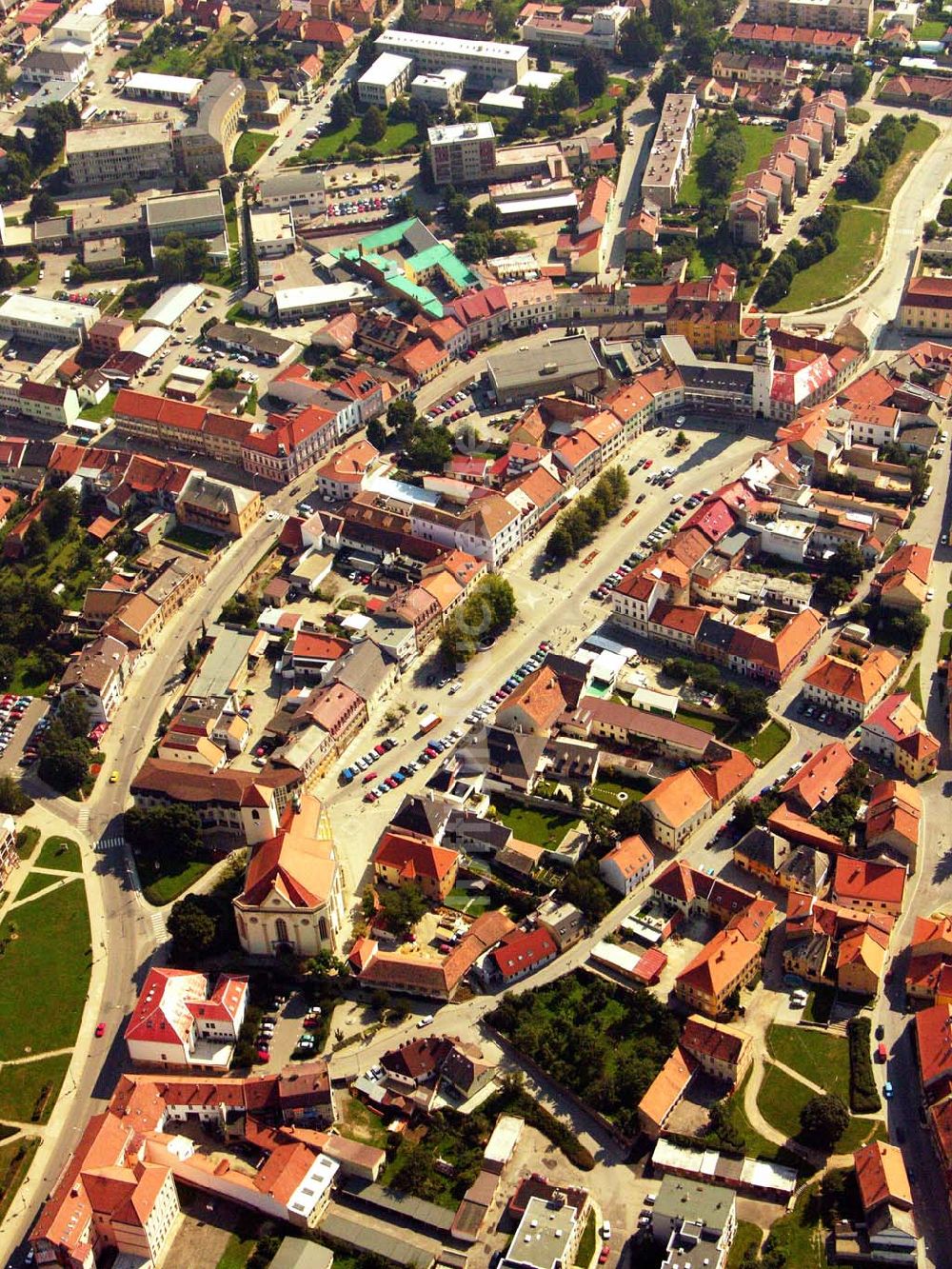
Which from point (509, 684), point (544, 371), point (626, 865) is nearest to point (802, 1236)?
point (626, 865)

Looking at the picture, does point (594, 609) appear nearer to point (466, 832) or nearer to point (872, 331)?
point (466, 832)

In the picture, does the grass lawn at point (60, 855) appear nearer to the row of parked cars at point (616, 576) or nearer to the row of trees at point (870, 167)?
the row of parked cars at point (616, 576)

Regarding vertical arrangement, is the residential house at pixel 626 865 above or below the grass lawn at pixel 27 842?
above

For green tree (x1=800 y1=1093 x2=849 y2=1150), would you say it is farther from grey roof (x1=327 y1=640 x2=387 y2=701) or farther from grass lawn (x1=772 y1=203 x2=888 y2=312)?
grass lawn (x1=772 y1=203 x2=888 y2=312)

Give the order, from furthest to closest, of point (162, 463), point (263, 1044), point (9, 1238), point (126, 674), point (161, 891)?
point (162, 463) → point (126, 674) → point (161, 891) → point (263, 1044) → point (9, 1238)

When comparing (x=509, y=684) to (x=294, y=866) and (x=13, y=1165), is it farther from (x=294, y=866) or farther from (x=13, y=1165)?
(x=13, y=1165)

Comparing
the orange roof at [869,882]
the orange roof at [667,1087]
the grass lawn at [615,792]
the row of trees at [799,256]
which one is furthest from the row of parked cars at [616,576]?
the orange roof at [667,1087]

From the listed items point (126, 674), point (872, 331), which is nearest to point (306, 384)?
point (126, 674)
